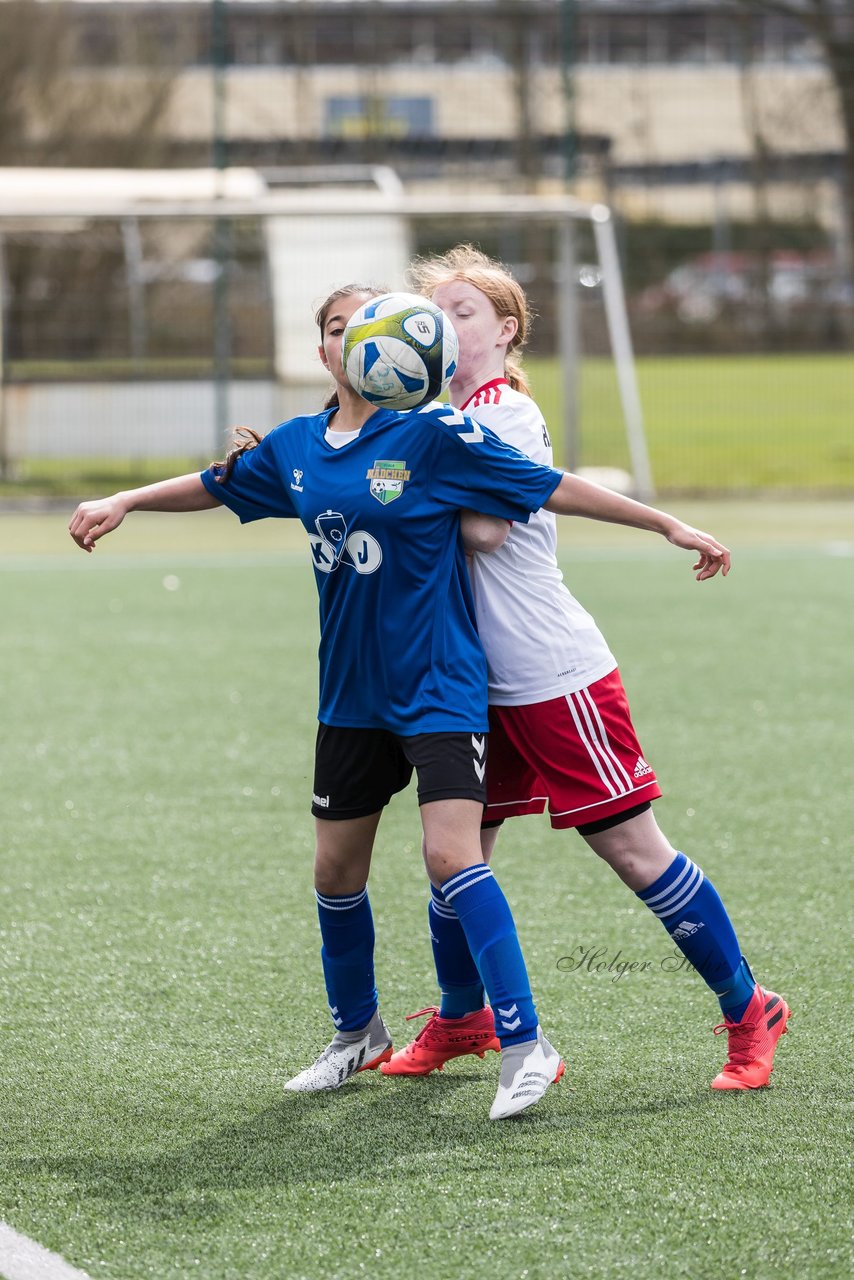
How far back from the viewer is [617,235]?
882 inches

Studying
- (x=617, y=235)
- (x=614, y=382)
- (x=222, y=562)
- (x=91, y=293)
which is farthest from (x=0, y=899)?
(x=617, y=235)

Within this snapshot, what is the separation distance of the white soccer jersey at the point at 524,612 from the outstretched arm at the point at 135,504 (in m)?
0.60

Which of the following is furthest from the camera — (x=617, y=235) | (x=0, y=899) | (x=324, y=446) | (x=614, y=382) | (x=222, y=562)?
(x=617, y=235)

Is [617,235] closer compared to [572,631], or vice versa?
[572,631]

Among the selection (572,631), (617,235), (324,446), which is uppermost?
(617,235)

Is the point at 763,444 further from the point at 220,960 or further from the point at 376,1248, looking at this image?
the point at 376,1248

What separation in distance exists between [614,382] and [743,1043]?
13.7m

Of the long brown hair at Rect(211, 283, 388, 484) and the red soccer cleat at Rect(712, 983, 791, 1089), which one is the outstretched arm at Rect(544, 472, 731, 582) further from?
the red soccer cleat at Rect(712, 983, 791, 1089)

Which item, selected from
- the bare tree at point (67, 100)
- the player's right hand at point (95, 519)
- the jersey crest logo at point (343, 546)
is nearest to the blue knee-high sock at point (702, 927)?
the jersey crest logo at point (343, 546)

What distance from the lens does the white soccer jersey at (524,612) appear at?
3512mm

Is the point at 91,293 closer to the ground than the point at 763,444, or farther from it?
farther from it

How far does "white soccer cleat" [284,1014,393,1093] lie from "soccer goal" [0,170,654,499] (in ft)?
39.5

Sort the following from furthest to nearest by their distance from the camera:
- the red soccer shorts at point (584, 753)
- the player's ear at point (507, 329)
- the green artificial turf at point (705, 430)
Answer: the green artificial turf at point (705, 430), the player's ear at point (507, 329), the red soccer shorts at point (584, 753)

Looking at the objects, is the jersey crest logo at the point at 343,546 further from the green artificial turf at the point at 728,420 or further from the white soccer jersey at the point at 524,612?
the green artificial turf at the point at 728,420
